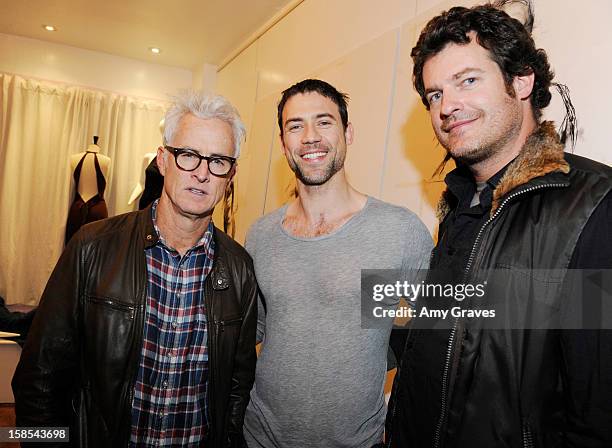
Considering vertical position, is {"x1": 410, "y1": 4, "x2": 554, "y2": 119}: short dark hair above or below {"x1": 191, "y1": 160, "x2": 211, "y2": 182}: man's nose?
above

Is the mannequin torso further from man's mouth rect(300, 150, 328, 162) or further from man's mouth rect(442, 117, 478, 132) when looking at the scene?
man's mouth rect(442, 117, 478, 132)

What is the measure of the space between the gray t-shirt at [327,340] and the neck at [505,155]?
39cm

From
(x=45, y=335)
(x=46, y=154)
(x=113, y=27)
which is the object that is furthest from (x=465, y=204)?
(x=46, y=154)

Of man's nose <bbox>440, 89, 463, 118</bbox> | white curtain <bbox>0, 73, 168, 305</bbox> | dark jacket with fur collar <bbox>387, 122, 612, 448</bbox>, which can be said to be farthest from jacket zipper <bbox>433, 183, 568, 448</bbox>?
white curtain <bbox>0, 73, 168, 305</bbox>

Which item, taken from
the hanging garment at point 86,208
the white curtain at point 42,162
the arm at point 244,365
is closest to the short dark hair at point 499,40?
the arm at point 244,365

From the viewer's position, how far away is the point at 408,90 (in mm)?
2416

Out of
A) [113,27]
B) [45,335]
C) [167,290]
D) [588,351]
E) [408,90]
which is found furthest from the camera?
[113,27]

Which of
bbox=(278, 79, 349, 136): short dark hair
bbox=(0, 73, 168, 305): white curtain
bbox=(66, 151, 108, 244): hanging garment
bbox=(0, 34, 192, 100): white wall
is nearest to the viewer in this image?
bbox=(278, 79, 349, 136): short dark hair

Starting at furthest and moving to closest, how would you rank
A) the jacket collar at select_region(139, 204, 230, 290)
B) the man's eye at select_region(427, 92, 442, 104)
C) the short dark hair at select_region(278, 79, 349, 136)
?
the short dark hair at select_region(278, 79, 349, 136) < the jacket collar at select_region(139, 204, 230, 290) < the man's eye at select_region(427, 92, 442, 104)

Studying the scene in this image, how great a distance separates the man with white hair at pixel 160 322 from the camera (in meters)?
1.49

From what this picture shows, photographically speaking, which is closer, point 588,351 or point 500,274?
point 588,351

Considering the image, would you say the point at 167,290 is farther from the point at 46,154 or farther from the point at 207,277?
the point at 46,154

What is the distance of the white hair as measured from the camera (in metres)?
1.73

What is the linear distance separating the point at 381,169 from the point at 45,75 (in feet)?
18.2
